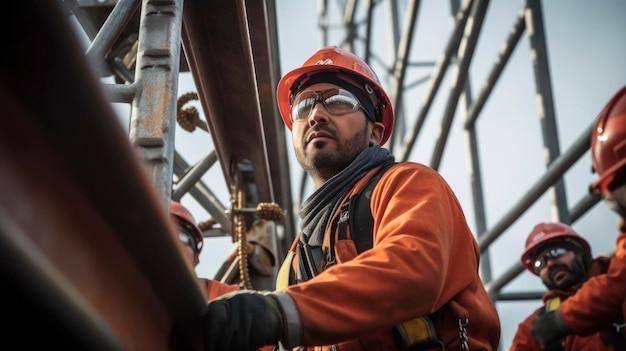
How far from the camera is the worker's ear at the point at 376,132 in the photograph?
141 inches

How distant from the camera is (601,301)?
15.5ft

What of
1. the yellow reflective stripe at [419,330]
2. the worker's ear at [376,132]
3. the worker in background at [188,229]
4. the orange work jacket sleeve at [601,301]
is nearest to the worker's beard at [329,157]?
the worker's ear at [376,132]

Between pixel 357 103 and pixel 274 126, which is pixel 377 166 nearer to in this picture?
pixel 357 103

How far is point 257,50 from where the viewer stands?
4.85m

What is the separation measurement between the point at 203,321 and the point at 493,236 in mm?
5992

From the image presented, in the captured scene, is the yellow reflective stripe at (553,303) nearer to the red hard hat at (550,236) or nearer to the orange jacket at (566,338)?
the orange jacket at (566,338)

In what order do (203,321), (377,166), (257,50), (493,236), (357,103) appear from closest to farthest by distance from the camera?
(203,321) → (377,166) → (357,103) → (257,50) → (493,236)

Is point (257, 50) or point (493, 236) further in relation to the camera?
point (493, 236)

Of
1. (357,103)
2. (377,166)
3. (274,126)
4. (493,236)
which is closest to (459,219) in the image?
(377,166)

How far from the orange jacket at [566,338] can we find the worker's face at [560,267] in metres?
0.10

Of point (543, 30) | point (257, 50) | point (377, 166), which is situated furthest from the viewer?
point (543, 30)

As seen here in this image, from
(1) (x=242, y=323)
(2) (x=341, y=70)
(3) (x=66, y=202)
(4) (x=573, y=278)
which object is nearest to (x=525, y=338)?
(4) (x=573, y=278)

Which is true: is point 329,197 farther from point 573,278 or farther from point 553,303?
point 573,278

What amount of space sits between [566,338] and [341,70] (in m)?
3.03
